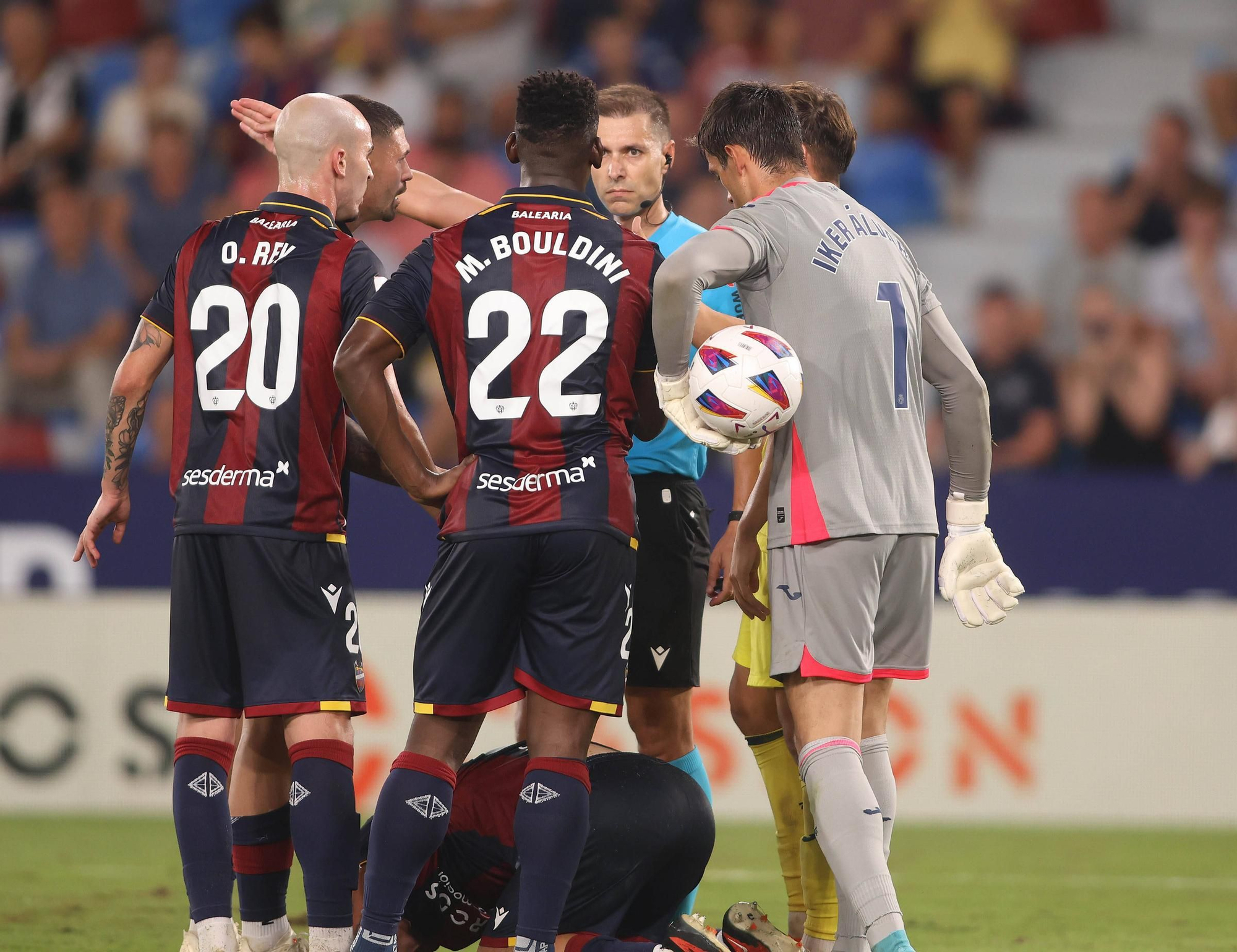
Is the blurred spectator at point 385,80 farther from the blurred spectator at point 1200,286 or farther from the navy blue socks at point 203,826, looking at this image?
the navy blue socks at point 203,826

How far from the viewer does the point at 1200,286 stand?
1111 centimetres

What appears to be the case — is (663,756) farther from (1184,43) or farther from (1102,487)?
(1184,43)

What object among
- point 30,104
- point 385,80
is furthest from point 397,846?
point 30,104

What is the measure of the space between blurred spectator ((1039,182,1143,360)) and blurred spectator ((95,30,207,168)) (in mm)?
6556

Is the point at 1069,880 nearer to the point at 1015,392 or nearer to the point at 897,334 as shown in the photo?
the point at 897,334

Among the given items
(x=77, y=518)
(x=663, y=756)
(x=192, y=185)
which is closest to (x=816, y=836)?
(x=663, y=756)

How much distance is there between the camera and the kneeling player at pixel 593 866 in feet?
14.1

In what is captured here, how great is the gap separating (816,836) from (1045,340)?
24.9 feet

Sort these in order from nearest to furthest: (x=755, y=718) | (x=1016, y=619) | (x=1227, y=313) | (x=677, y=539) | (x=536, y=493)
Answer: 1. (x=536, y=493)
2. (x=755, y=718)
3. (x=677, y=539)
4. (x=1016, y=619)
5. (x=1227, y=313)

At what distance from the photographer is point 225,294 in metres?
4.51

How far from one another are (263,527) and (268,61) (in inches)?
355

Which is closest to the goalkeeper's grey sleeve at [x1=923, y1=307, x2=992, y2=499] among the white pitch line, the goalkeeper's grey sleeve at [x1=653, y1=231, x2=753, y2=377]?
the goalkeeper's grey sleeve at [x1=653, y1=231, x2=753, y2=377]

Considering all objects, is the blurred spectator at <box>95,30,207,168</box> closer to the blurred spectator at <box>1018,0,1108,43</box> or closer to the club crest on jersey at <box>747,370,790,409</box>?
the blurred spectator at <box>1018,0,1108,43</box>

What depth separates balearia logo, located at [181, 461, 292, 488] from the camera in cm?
443
